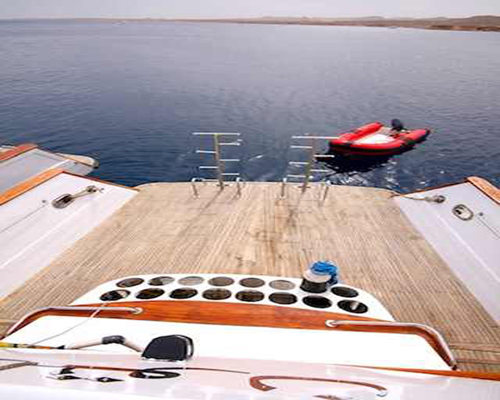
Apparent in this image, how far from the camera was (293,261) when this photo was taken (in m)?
7.43

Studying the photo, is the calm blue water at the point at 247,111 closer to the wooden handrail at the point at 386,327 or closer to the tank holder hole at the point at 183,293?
the tank holder hole at the point at 183,293

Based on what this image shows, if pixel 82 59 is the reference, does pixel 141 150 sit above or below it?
below

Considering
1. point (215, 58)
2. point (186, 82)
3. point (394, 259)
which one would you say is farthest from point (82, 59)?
A: point (394, 259)

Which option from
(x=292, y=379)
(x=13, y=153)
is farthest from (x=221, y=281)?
(x=13, y=153)

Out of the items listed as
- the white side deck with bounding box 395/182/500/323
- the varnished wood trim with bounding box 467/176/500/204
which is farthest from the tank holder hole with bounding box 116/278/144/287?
the varnished wood trim with bounding box 467/176/500/204

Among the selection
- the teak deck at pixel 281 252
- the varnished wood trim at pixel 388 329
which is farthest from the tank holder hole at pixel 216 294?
the varnished wood trim at pixel 388 329

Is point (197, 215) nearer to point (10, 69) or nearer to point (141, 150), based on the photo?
point (141, 150)

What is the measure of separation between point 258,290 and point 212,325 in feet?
3.79

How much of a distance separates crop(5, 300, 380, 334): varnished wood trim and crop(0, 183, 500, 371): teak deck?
5.38 feet

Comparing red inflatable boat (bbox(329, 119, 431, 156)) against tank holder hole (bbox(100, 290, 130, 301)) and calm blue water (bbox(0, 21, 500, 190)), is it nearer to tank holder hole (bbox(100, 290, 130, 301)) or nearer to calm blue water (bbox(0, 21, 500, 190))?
calm blue water (bbox(0, 21, 500, 190))

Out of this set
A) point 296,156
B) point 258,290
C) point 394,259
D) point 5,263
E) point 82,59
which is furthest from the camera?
point 82,59

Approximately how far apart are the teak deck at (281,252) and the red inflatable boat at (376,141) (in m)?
11.8

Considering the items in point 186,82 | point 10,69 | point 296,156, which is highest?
point 10,69

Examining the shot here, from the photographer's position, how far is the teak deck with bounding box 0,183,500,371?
6.06 metres
